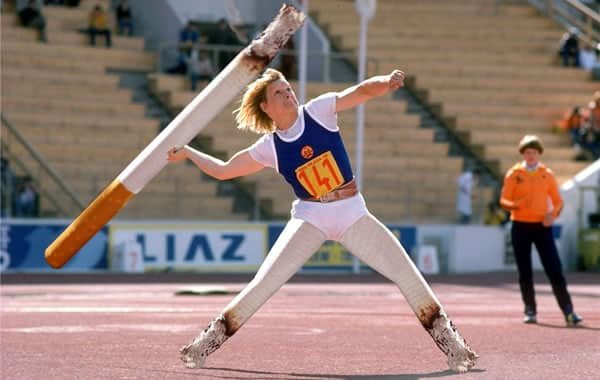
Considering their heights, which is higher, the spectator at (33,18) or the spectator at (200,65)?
the spectator at (33,18)

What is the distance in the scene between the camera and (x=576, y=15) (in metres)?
40.7

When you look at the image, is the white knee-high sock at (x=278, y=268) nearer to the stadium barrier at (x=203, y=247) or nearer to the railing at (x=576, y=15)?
the stadium barrier at (x=203, y=247)

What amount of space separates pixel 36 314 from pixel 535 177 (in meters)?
5.58

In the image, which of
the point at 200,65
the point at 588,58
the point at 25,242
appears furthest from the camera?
the point at 588,58

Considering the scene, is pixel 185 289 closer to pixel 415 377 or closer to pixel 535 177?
pixel 535 177

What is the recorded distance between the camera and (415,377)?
1031cm

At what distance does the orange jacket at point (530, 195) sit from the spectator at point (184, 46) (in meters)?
18.5

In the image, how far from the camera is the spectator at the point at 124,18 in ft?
116

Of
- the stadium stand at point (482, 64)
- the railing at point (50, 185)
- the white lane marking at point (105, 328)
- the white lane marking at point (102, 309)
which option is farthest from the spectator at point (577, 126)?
the white lane marking at point (105, 328)

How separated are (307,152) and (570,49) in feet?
95.7

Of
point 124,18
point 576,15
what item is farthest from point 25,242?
point 576,15

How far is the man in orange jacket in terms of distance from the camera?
15.8 meters

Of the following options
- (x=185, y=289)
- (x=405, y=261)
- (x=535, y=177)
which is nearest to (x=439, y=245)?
(x=185, y=289)

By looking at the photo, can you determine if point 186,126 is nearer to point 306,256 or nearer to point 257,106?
point 257,106
